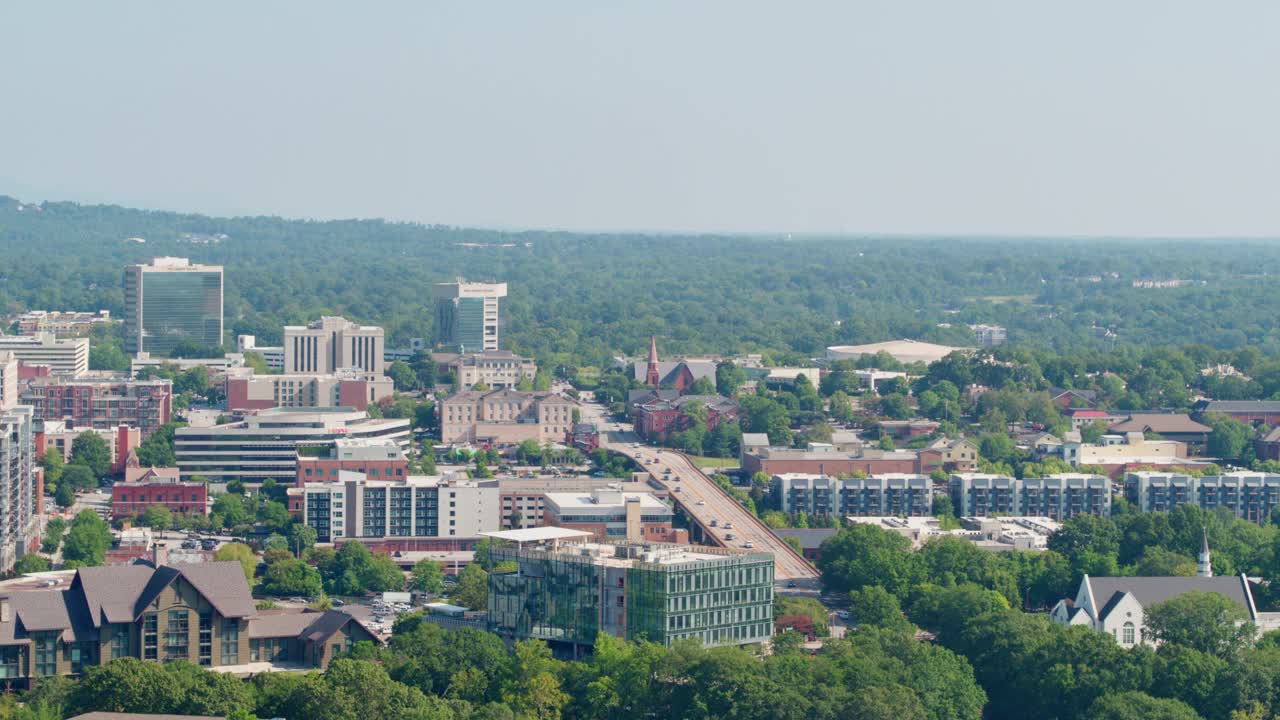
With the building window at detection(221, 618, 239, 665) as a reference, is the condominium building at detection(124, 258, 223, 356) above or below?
above

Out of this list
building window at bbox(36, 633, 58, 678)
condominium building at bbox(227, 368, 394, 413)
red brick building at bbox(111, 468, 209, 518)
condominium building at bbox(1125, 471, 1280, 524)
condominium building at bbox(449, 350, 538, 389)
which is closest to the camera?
building window at bbox(36, 633, 58, 678)

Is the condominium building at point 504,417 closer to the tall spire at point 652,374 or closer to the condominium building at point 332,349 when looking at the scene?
the tall spire at point 652,374

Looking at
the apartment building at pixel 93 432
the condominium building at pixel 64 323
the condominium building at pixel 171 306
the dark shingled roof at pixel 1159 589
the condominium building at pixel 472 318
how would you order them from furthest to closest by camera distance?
1. the condominium building at pixel 472 318
2. the condominium building at pixel 64 323
3. the condominium building at pixel 171 306
4. the apartment building at pixel 93 432
5. the dark shingled roof at pixel 1159 589

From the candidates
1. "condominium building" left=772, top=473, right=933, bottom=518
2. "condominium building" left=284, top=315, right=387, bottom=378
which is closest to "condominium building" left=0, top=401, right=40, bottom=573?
"condominium building" left=772, top=473, right=933, bottom=518

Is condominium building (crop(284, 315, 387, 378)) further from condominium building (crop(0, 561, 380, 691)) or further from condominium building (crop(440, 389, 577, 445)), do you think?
condominium building (crop(0, 561, 380, 691))

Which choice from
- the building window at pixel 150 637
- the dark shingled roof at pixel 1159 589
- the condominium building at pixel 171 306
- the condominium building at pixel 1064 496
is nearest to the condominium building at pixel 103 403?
the condominium building at pixel 1064 496

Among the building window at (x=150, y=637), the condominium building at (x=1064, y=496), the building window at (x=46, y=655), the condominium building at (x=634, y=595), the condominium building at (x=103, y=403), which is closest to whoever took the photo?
the building window at (x=46, y=655)
